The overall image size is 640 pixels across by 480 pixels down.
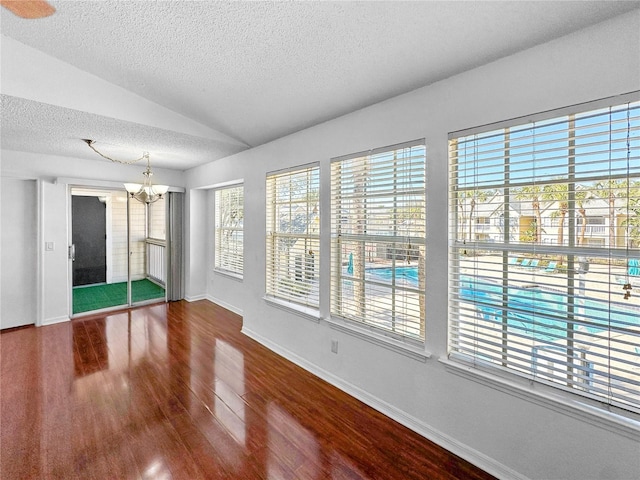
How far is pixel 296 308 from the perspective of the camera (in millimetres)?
3215

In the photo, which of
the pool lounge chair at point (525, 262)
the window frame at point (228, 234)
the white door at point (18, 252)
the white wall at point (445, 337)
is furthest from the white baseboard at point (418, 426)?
the white door at point (18, 252)

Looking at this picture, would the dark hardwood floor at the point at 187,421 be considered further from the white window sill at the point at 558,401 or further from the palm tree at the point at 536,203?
the palm tree at the point at 536,203

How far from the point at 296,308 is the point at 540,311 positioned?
2196 millimetres

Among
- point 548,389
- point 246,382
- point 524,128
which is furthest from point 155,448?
point 524,128

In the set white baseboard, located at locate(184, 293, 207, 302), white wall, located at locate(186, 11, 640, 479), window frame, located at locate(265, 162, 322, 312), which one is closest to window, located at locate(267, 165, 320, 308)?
window frame, located at locate(265, 162, 322, 312)

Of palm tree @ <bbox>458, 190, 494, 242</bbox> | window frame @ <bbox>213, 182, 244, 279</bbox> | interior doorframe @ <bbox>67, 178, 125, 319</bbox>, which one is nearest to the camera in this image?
palm tree @ <bbox>458, 190, 494, 242</bbox>

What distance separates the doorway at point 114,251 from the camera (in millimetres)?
4633

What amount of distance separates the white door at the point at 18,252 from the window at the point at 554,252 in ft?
18.3

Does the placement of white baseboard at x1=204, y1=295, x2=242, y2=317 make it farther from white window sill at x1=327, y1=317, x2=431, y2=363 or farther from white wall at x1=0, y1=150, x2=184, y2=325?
white window sill at x1=327, y1=317, x2=431, y2=363

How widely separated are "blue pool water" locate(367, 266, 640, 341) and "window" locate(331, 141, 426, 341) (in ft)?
1.43

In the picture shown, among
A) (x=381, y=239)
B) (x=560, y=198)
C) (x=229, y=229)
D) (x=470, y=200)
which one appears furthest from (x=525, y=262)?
(x=229, y=229)

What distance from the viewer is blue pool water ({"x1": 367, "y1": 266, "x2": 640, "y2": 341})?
4.83ft

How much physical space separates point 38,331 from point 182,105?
382cm

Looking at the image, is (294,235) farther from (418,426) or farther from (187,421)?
(418,426)
